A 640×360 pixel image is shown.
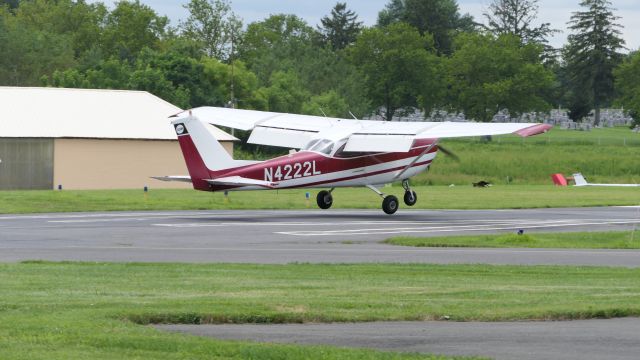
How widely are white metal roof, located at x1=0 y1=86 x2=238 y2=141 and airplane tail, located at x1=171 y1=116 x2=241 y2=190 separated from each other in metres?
25.2

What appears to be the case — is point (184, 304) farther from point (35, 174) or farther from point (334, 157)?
point (35, 174)

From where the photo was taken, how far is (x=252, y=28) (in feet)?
541

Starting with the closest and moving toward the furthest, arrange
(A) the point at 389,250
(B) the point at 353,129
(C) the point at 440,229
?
(A) the point at 389,250
(C) the point at 440,229
(B) the point at 353,129

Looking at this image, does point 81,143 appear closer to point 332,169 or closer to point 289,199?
point 289,199

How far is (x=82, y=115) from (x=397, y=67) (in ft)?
255

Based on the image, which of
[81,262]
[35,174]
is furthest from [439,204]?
[81,262]

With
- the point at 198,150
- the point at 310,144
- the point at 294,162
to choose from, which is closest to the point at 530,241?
the point at 294,162

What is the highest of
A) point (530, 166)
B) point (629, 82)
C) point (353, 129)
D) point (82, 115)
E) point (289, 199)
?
point (629, 82)

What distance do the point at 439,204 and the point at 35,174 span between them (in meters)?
22.1

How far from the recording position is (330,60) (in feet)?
434

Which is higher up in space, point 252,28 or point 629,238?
point 252,28

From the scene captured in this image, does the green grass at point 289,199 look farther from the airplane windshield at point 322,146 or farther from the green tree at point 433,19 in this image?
the green tree at point 433,19

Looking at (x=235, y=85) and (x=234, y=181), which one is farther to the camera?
Result: (x=235, y=85)

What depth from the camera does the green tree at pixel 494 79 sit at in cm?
12925
